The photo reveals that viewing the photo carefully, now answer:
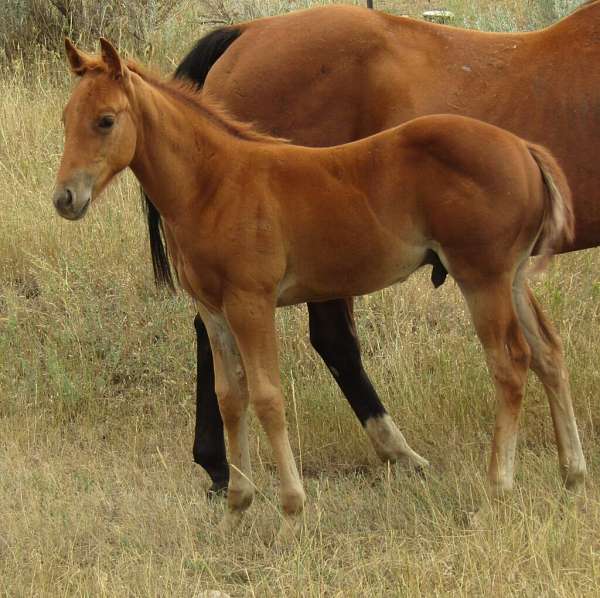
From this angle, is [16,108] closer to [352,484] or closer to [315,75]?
[315,75]

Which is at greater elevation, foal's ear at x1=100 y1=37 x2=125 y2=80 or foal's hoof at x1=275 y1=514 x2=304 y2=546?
foal's ear at x1=100 y1=37 x2=125 y2=80

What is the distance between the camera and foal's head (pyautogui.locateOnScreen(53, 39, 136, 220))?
3.79m

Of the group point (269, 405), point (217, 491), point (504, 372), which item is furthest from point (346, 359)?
point (269, 405)

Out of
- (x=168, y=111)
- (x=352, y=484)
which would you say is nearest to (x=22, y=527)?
(x=352, y=484)

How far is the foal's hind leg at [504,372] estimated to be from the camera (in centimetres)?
429

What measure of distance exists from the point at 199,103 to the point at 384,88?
1.09 m

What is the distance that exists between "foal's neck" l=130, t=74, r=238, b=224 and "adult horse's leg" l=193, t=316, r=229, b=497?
3.88 feet

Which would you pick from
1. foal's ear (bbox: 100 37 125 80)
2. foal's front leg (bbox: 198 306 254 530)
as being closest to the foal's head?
foal's ear (bbox: 100 37 125 80)

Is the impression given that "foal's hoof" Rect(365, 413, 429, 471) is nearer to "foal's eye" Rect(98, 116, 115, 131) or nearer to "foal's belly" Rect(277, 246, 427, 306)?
"foal's belly" Rect(277, 246, 427, 306)

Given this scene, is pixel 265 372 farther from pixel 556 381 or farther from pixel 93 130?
pixel 556 381

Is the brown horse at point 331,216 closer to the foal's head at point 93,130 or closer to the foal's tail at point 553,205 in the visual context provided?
the foal's tail at point 553,205

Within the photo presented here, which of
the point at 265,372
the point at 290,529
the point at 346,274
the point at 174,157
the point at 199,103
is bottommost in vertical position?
the point at 290,529

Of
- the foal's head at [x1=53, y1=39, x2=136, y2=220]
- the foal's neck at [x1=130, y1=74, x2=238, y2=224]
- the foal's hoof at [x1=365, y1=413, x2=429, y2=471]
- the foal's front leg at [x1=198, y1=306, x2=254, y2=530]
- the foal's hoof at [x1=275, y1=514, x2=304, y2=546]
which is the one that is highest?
the foal's head at [x1=53, y1=39, x2=136, y2=220]

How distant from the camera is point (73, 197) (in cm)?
376
